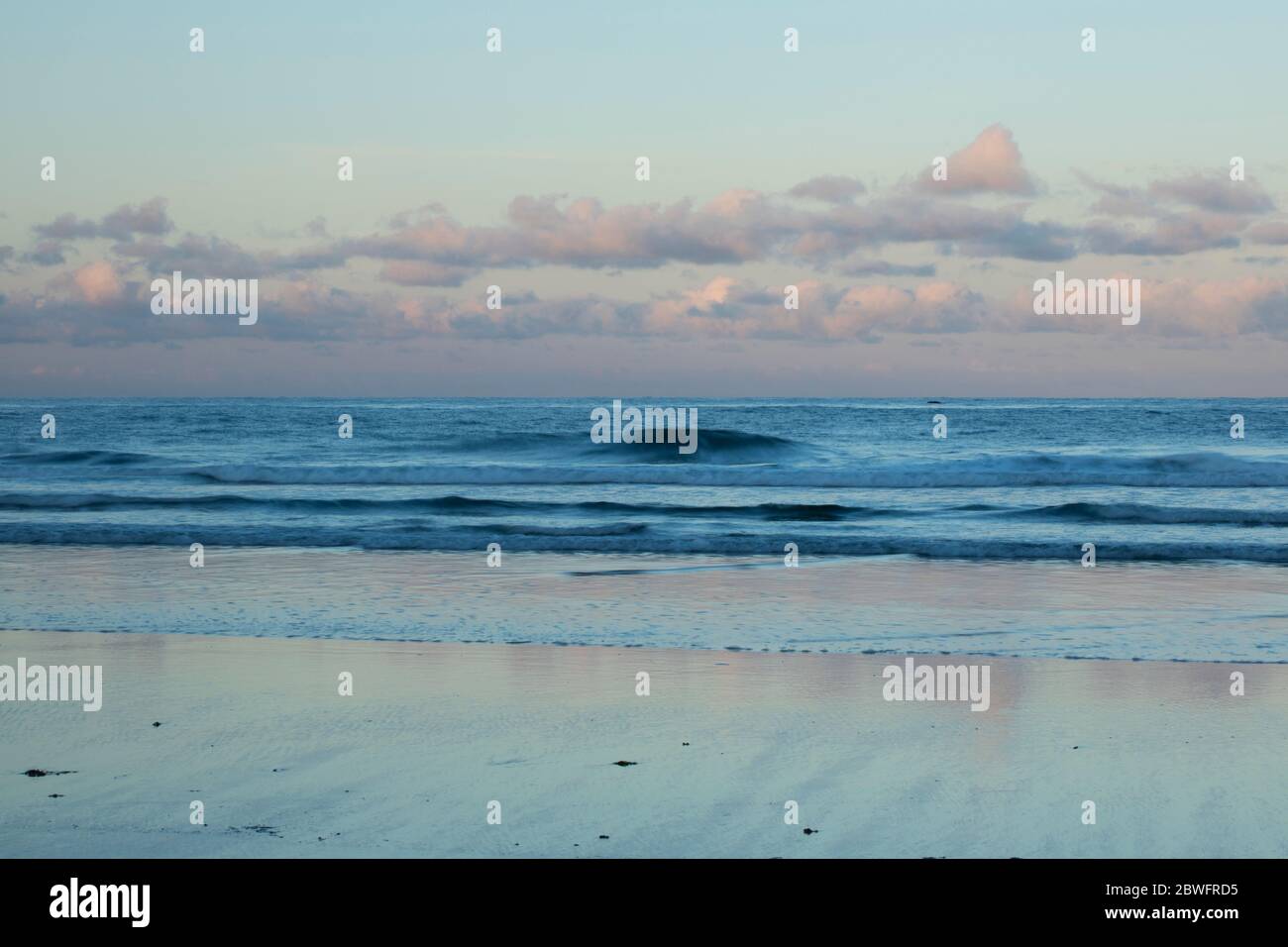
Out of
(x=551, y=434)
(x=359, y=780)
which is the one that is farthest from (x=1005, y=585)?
(x=551, y=434)

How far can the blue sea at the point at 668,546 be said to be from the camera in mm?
10133

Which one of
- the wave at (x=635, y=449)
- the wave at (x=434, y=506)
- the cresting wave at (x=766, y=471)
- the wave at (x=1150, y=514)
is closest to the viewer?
the wave at (x=1150, y=514)

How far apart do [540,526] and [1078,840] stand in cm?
1457

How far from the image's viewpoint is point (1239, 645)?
30.1ft

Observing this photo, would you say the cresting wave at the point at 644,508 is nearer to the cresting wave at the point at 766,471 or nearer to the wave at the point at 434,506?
the wave at the point at 434,506

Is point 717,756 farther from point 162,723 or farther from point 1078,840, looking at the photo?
point 162,723

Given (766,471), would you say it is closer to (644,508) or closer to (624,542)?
(644,508)

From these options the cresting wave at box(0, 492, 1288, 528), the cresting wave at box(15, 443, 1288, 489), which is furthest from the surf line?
the cresting wave at box(0, 492, 1288, 528)

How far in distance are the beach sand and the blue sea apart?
144cm

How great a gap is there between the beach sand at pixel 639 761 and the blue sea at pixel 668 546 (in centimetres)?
144

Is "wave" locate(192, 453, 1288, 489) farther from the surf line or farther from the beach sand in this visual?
the beach sand

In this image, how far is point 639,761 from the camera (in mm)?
5945

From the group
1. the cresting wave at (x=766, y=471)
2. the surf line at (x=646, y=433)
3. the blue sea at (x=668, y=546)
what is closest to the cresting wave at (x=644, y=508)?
the blue sea at (x=668, y=546)
